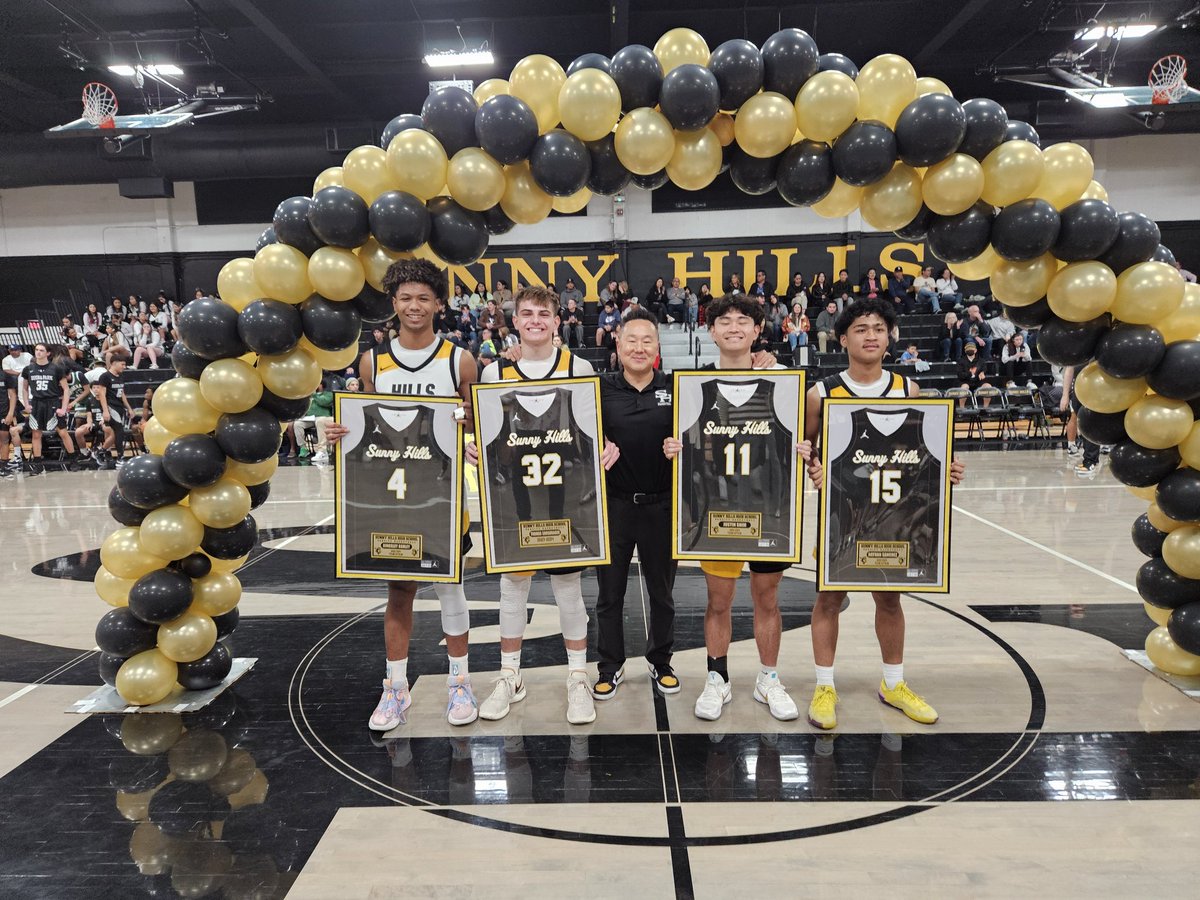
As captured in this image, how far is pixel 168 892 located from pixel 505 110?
3.23m

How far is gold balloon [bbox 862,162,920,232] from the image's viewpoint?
123 inches

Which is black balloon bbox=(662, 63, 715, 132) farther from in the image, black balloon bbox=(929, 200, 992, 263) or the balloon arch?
black balloon bbox=(929, 200, 992, 263)

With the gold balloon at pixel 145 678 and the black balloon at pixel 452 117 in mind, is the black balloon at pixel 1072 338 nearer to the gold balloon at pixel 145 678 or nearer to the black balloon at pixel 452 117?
the black balloon at pixel 452 117

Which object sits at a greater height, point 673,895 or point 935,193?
point 935,193

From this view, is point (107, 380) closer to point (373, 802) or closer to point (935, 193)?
point (373, 802)

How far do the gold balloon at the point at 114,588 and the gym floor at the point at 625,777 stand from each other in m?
0.58

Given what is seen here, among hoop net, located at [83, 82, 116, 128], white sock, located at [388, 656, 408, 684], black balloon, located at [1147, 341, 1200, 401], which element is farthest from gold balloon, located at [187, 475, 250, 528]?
hoop net, located at [83, 82, 116, 128]

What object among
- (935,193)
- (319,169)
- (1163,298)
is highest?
(319,169)

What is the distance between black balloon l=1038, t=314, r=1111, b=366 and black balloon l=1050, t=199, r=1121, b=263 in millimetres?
325

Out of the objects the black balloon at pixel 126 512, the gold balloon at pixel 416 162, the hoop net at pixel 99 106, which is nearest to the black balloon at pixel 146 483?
the black balloon at pixel 126 512

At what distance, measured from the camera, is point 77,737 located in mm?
3182

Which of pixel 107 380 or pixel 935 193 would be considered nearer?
pixel 935 193

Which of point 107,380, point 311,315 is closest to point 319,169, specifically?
point 107,380

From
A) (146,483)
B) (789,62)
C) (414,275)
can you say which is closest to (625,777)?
(414,275)
